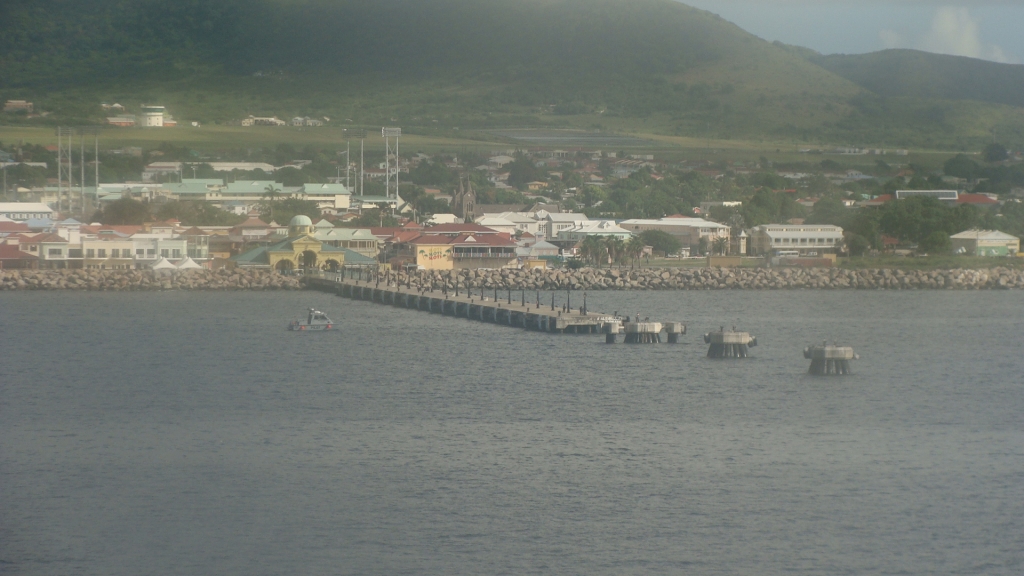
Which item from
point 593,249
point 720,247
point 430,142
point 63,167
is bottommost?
point 593,249

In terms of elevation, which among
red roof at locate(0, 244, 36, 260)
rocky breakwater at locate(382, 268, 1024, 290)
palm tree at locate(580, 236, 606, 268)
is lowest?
rocky breakwater at locate(382, 268, 1024, 290)

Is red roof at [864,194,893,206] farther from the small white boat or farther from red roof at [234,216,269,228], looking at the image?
the small white boat

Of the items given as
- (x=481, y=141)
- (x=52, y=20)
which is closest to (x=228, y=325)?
(x=481, y=141)

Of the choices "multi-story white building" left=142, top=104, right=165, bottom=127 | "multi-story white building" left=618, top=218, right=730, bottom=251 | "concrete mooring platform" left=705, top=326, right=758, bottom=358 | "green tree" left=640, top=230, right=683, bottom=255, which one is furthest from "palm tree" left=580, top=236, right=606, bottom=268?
"multi-story white building" left=142, top=104, right=165, bottom=127

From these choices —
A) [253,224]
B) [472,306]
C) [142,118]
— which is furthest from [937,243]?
[142,118]

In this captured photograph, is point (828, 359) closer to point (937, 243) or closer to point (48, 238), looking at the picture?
point (937, 243)

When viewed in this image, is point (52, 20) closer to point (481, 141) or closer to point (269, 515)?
point (481, 141)

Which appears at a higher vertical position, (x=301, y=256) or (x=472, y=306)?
(x=301, y=256)
